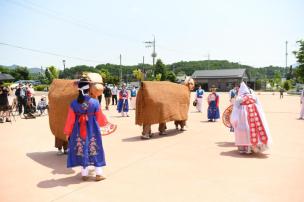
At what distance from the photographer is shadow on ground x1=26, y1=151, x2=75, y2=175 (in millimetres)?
5997

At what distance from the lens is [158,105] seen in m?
9.22

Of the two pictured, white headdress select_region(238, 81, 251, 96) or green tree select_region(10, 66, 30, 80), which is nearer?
white headdress select_region(238, 81, 251, 96)

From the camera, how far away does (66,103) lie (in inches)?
268

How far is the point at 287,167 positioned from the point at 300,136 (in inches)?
144

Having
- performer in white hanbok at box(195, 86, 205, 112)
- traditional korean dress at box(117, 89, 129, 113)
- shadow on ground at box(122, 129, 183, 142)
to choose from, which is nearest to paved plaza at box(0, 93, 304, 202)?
shadow on ground at box(122, 129, 183, 142)

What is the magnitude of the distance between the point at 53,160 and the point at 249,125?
14.2 ft

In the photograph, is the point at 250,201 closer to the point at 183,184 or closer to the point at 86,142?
the point at 183,184

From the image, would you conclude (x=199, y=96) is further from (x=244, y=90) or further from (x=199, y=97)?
→ (x=244, y=90)

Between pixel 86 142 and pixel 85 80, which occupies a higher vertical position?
pixel 85 80

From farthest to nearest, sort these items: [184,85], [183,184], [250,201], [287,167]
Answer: [184,85] → [287,167] → [183,184] → [250,201]

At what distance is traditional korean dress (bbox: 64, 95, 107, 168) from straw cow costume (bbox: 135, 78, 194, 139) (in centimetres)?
375

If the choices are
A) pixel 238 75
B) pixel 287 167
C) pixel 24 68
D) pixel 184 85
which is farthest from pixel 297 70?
pixel 24 68

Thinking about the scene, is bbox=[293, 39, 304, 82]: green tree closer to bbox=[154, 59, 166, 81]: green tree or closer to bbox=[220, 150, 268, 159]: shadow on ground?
bbox=[154, 59, 166, 81]: green tree

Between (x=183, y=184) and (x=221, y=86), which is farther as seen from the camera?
(x=221, y=86)
